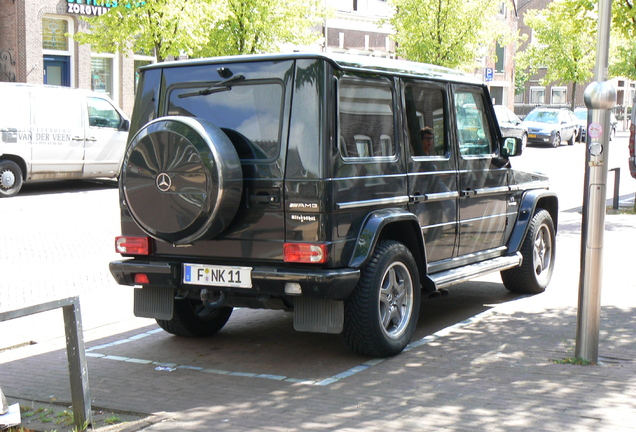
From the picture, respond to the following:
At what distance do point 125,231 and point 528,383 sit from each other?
2985 mm

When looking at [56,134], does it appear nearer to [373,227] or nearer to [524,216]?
[524,216]

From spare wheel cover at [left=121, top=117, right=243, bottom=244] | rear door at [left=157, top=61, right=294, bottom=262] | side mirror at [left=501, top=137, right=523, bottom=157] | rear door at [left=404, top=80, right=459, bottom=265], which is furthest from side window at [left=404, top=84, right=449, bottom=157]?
spare wheel cover at [left=121, top=117, right=243, bottom=244]

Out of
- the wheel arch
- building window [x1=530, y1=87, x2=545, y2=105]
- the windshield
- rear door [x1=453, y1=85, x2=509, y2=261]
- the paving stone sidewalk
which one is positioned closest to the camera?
the paving stone sidewalk

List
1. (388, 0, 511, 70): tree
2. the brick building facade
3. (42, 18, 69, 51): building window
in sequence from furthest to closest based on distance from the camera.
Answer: (388, 0, 511, 70): tree < (42, 18, 69, 51): building window < the brick building facade

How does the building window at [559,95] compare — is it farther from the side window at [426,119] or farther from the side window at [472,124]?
the side window at [426,119]

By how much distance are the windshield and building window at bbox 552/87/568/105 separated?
3948 cm

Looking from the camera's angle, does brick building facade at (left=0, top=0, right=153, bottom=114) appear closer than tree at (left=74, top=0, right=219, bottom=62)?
No

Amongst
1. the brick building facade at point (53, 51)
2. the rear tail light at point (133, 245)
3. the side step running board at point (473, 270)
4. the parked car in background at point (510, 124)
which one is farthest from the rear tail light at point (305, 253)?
the parked car in background at point (510, 124)

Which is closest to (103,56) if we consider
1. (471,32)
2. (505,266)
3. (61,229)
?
(471,32)

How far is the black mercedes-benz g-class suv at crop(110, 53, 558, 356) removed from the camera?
5922 millimetres

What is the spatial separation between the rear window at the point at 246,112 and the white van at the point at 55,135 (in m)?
11.5

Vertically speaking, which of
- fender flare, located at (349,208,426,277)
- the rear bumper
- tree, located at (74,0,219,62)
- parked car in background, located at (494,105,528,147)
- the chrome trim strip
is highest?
tree, located at (74,0,219,62)

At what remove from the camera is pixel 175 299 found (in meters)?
6.84

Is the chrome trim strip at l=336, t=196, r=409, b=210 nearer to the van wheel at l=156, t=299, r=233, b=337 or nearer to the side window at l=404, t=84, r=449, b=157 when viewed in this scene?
the side window at l=404, t=84, r=449, b=157
